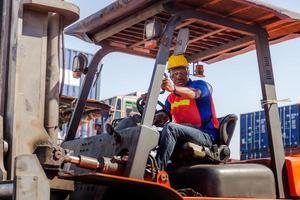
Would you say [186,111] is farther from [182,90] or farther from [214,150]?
[214,150]

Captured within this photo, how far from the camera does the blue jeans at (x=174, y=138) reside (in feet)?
15.0

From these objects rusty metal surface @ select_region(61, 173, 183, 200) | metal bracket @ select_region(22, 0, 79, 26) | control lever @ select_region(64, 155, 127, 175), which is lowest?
rusty metal surface @ select_region(61, 173, 183, 200)

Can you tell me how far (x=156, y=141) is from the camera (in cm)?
430

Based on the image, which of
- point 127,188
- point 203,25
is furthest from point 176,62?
point 127,188

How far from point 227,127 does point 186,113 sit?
1.36ft

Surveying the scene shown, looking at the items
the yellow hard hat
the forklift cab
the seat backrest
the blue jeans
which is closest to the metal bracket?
the forklift cab

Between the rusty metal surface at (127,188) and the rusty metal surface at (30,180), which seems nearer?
the rusty metal surface at (30,180)

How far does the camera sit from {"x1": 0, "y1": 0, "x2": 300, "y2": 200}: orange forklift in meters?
3.90

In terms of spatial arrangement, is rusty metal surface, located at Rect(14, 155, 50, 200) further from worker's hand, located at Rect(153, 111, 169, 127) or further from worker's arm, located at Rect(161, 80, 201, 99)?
worker's hand, located at Rect(153, 111, 169, 127)

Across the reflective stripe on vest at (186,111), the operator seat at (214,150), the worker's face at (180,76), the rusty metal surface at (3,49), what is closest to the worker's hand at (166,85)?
the operator seat at (214,150)

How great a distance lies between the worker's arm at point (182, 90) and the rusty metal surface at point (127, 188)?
2.82 feet

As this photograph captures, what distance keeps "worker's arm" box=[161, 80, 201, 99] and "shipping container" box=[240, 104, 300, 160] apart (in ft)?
27.5

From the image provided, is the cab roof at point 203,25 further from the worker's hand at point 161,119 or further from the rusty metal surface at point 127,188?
the rusty metal surface at point 127,188

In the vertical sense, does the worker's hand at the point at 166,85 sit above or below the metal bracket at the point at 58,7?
below
